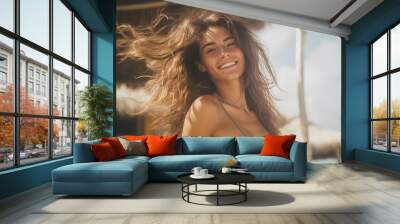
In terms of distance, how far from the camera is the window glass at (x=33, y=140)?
532 cm

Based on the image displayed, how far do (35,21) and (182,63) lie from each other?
368 cm

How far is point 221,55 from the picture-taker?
879 centimetres

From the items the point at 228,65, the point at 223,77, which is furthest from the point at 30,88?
the point at 228,65

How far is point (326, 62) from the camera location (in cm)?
889

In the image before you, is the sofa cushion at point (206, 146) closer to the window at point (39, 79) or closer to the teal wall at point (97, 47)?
the teal wall at point (97, 47)

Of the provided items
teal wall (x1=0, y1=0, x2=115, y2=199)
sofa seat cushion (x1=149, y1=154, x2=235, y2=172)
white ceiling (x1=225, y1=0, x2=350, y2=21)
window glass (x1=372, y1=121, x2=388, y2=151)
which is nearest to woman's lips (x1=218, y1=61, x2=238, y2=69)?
white ceiling (x1=225, y1=0, x2=350, y2=21)

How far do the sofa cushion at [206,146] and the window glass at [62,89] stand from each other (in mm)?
2246

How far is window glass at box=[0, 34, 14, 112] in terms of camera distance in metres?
4.77

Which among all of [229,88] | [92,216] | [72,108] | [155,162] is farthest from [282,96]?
[92,216]

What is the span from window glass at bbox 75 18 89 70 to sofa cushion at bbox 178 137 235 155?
2.90m

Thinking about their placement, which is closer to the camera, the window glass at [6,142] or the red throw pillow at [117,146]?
the window glass at [6,142]

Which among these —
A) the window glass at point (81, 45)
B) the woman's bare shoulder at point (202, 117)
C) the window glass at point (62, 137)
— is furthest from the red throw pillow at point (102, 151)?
the woman's bare shoulder at point (202, 117)

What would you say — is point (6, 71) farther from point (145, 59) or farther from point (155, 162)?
point (145, 59)

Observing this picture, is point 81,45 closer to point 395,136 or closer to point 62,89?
point 62,89
